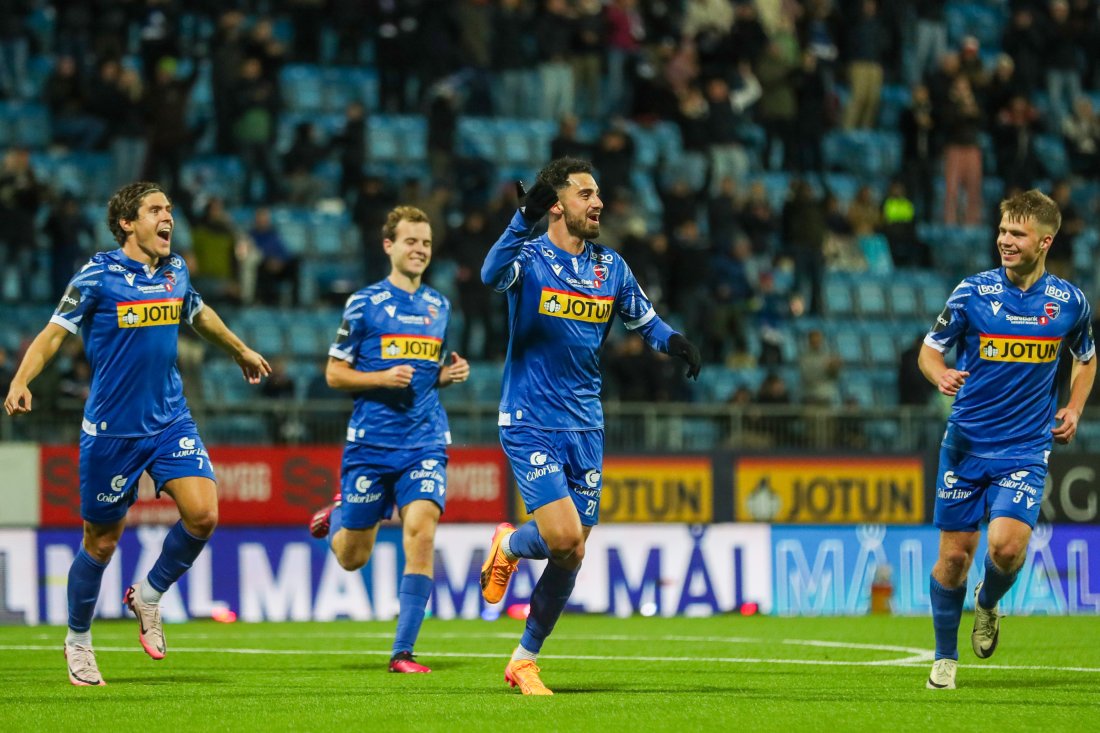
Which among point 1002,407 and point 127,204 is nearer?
point 1002,407

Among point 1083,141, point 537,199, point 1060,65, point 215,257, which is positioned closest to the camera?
point 537,199

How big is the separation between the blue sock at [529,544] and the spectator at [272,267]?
38.8ft

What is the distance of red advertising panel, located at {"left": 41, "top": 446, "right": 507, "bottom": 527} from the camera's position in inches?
682

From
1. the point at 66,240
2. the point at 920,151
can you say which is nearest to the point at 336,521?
the point at 66,240

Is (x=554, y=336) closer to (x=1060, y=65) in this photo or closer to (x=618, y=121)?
(x=618, y=121)

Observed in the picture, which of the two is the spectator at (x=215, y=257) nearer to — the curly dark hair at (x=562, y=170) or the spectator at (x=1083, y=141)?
the curly dark hair at (x=562, y=170)

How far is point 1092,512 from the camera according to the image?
19641mm

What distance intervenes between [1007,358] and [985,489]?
74 cm

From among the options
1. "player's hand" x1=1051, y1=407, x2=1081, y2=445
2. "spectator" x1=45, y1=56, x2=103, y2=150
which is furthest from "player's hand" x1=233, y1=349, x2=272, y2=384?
"spectator" x1=45, y1=56, x2=103, y2=150

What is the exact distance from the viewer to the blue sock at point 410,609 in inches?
438

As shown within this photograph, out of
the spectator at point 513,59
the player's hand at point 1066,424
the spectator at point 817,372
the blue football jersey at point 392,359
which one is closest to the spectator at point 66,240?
the spectator at point 513,59

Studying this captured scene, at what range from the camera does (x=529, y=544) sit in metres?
9.64

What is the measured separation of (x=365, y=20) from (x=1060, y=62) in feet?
39.1

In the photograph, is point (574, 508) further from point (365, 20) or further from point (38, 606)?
point (365, 20)
